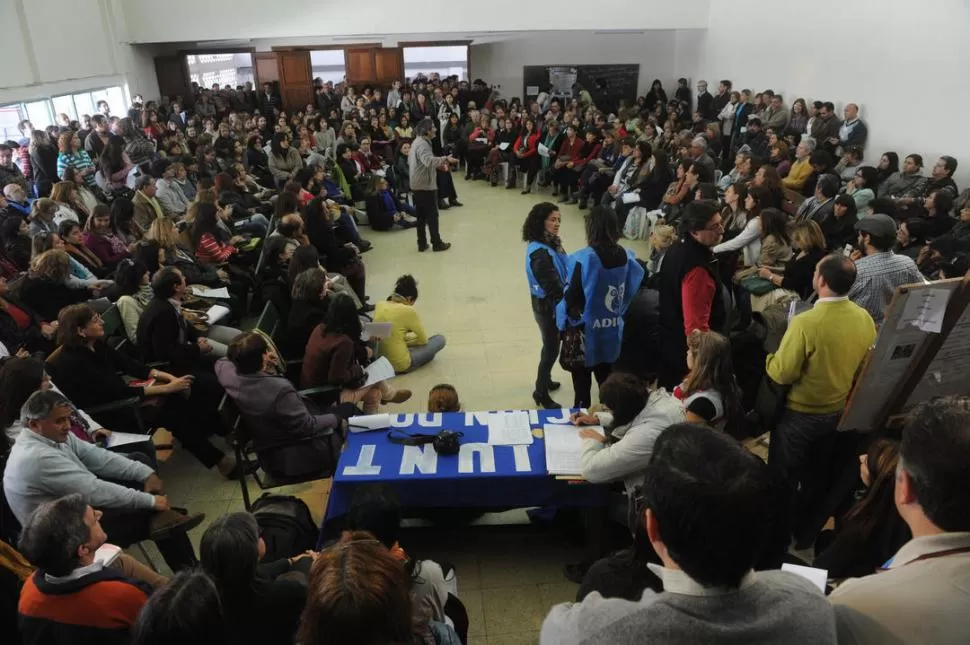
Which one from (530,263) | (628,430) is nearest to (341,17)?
(530,263)

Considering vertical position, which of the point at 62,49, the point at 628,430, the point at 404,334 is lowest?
the point at 404,334

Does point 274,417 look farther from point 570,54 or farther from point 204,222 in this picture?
point 570,54

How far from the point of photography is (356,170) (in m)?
9.18

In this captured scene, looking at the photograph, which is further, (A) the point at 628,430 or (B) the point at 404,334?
(B) the point at 404,334

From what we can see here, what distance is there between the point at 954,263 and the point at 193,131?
10923 millimetres

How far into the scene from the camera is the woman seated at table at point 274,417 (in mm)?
3102

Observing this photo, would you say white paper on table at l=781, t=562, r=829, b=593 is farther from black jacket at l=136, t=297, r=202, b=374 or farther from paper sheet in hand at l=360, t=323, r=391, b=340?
black jacket at l=136, t=297, r=202, b=374

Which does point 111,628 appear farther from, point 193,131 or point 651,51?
point 651,51

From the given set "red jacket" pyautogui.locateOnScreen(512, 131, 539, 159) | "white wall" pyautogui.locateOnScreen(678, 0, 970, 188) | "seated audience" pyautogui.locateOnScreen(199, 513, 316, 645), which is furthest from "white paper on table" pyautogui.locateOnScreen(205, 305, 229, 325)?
"white wall" pyautogui.locateOnScreen(678, 0, 970, 188)

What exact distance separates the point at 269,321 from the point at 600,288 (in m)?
2.21

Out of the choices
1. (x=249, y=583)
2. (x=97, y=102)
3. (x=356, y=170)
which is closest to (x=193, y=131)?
(x=97, y=102)

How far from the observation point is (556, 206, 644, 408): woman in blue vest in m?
3.51

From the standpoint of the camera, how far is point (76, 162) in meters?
8.06

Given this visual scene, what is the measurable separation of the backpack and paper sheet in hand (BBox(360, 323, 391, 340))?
5.57ft
